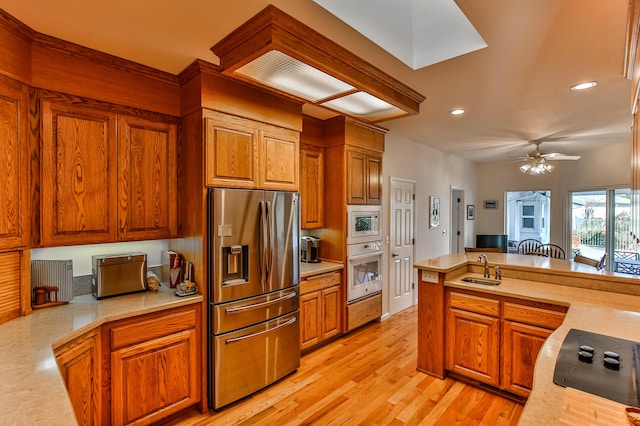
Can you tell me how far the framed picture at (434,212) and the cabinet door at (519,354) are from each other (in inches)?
120

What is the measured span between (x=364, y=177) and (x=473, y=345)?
215 centimetres

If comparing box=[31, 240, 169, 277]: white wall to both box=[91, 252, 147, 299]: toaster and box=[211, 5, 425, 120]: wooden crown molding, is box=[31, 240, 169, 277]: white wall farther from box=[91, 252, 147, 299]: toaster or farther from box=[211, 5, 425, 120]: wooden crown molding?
box=[211, 5, 425, 120]: wooden crown molding

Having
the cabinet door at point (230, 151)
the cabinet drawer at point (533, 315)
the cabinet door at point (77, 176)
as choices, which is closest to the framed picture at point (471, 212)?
the cabinet drawer at point (533, 315)

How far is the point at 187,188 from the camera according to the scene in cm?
246

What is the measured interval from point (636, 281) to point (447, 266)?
1328 millimetres

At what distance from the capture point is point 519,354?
2.41 meters

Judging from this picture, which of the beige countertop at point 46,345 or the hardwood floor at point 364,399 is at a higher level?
the beige countertop at point 46,345

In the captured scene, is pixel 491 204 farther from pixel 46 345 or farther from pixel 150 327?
pixel 46 345

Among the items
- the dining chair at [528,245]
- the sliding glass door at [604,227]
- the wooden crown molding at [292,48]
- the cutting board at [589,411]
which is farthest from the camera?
the dining chair at [528,245]

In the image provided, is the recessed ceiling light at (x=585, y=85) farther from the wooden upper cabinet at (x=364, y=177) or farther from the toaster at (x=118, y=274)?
the toaster at (x=118, y=274)

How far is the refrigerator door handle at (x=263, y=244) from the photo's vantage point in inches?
99.8

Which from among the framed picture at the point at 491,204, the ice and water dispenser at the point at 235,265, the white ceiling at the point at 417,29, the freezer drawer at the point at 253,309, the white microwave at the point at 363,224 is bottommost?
the freezer drawer at the point at 253,309

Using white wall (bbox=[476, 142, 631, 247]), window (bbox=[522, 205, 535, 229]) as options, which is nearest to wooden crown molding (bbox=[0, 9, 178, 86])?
white wall (bbox=[476, 142, 631, 247])

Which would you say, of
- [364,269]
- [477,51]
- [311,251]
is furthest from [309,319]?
[477,51]
